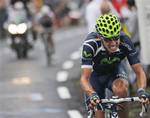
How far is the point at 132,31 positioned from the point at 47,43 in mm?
6840

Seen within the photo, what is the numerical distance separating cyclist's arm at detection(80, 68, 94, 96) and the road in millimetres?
4527

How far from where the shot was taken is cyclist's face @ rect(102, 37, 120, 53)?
8.00m

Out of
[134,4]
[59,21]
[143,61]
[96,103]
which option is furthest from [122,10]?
[59,21]

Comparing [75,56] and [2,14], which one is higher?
[2,14]

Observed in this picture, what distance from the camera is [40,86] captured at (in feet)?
56.4

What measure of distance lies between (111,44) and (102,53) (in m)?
0.32

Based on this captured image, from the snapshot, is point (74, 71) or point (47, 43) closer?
point (74, 71)

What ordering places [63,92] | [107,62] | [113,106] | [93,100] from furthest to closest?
[63,92] → [107,62] → [113,106] → [93,100]

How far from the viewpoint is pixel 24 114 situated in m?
13.3

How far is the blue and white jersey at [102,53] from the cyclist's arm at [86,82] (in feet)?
0.19

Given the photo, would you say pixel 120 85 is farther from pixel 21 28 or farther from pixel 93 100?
pixel 21 28

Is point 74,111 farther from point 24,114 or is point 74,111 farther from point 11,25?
point 11,25

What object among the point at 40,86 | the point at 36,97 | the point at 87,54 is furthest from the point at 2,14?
the point at 87,54

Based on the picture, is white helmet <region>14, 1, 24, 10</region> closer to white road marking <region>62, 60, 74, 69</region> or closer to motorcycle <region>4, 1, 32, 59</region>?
motorcycle <region>4, 1, 32, 59</region>
